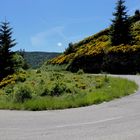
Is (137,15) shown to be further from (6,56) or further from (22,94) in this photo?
(22,94)

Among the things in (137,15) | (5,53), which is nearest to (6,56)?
(5,53)

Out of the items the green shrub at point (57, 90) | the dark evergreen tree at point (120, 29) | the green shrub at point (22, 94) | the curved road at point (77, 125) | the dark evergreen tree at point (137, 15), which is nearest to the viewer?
the curved road at point (77, 125)

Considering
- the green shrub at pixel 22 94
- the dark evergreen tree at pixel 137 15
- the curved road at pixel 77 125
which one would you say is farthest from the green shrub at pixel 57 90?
the dark evergreen tree at pixel 137 15

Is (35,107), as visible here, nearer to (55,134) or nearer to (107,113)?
(107,113)

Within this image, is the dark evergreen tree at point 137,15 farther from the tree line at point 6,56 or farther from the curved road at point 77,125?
the curved road at point 77,125

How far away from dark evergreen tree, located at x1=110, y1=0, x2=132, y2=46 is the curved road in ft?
127

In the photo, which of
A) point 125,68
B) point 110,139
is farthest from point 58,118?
point 125,68

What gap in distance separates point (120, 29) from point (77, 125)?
44.0 m

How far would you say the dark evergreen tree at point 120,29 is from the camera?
5350 cm

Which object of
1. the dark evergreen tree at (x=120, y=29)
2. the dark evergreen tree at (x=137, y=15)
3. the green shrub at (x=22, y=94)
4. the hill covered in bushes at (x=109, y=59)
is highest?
the dark evergreen tree at (x=137, y=15)

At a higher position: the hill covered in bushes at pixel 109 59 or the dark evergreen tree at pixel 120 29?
the dark evergreen tree at pixel 120 29

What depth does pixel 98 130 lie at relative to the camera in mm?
10234

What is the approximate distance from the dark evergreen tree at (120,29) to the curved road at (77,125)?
38.7m

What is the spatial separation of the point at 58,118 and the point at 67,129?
8.16 ft
